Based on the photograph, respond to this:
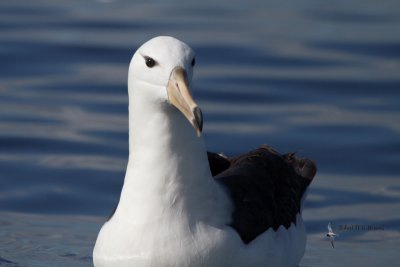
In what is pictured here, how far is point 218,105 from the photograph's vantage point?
14.5m

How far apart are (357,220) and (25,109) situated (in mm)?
4765

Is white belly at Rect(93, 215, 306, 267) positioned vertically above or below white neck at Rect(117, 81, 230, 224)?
below

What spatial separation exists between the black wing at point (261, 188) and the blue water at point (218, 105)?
1.96ft

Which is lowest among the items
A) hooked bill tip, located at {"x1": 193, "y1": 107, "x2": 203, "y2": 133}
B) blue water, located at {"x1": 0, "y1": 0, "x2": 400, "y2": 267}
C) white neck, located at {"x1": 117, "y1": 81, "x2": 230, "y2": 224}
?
blue water, located at {"x1": 0, "y1": 0, "x2": 400, "y2": 267}

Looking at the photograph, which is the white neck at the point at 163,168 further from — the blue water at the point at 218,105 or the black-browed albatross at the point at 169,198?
the blue water at the point at 218,105

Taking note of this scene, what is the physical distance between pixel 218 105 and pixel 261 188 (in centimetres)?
592

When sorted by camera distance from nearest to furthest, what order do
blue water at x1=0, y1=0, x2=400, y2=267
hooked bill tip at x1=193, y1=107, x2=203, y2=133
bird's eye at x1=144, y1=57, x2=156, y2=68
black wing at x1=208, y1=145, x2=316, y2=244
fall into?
hooked bill tip at x1=193, y1=107, x2=203, y2=133 → bird's eye at x1=144, y1=57, x2=156, y2=68 → black wing at x1=208, y1=145, x2=316, y2=244 → blue water at x1=0, y1=0, x2=400, y2=267

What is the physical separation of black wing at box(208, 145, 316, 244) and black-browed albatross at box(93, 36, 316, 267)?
0.02 metres

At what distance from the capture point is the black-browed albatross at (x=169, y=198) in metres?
7.38

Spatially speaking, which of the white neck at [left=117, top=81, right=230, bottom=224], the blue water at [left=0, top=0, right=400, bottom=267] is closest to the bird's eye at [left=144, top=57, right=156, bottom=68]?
the white neck at [left=117, top=81, right=230, bottom=224]

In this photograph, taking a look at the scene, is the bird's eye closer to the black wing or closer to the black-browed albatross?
the black-browed albatross

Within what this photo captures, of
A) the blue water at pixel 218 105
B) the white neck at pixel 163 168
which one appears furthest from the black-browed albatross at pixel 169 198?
the blue water at pixel 218 105

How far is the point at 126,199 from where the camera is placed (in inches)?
308

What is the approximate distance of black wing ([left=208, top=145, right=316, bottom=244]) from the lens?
814cm
